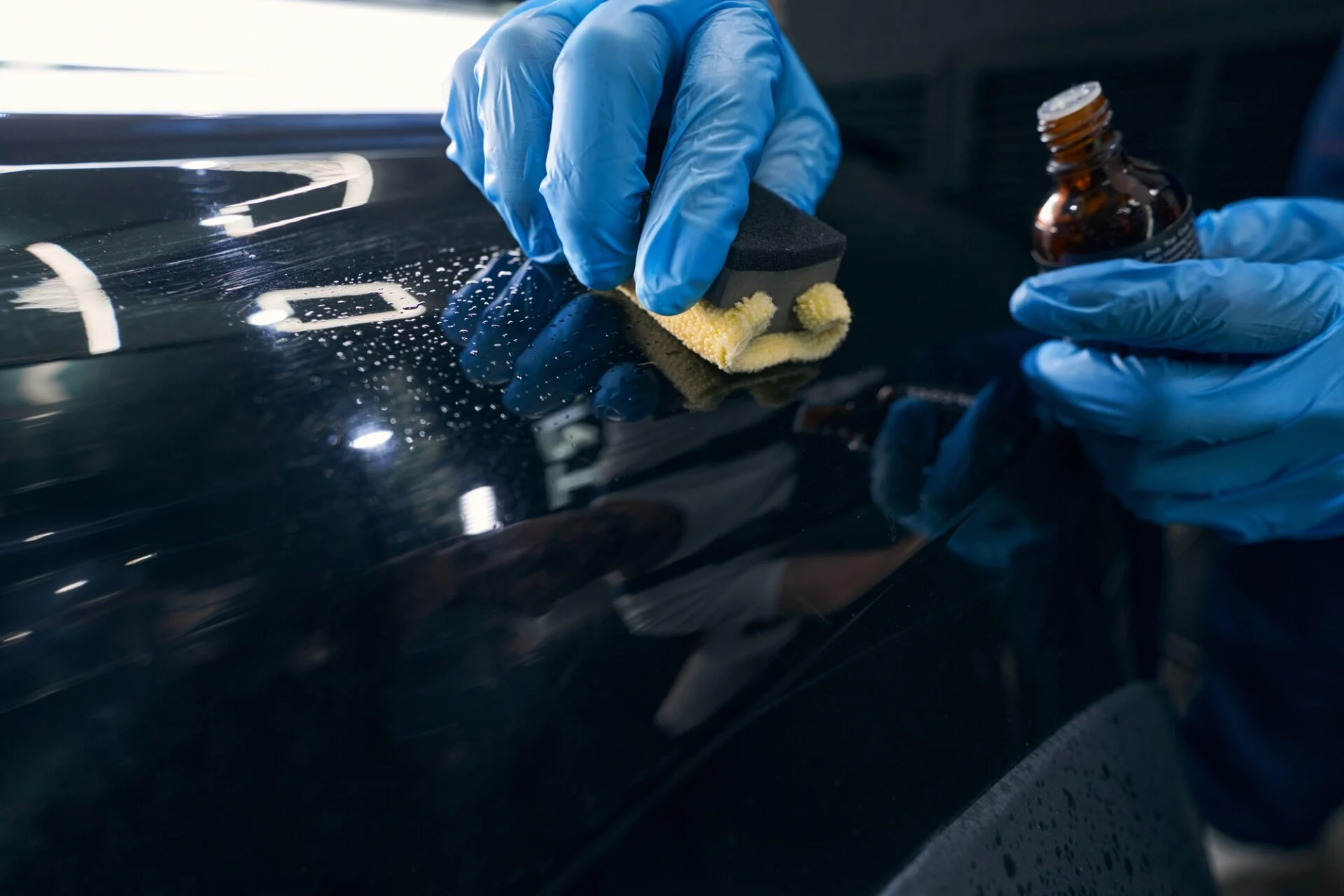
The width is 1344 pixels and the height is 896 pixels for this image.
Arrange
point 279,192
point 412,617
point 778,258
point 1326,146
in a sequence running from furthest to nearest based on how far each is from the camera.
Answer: point 1326,146 < point 279,192 < point 778,258 < point 412,617

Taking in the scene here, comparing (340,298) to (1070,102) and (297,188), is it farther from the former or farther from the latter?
(1070,102)

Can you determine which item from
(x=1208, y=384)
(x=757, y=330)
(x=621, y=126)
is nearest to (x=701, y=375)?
(x=757, y=330)

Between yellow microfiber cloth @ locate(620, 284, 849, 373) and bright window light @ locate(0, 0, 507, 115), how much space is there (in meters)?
0.35

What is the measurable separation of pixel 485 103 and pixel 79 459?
0.37 meters

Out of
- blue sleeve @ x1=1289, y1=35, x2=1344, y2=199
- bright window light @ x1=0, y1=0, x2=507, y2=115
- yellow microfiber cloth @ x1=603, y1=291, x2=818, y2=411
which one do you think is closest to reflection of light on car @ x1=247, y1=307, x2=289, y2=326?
yellow microfiber cloth @ x1=603, y1=291, x2=818, y2=411

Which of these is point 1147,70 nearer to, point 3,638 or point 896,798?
point 896,798

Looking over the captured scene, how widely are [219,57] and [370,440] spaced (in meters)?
0.83

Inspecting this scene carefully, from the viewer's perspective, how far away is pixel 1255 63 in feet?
3.14

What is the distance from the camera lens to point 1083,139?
53 cm

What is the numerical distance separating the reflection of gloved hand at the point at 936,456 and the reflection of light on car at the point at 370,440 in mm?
306

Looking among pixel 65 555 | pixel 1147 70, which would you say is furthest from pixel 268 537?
pixel 1147 70

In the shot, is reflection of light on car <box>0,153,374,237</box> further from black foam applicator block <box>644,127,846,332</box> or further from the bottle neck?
the bottle neck

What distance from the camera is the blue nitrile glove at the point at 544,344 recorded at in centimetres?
46

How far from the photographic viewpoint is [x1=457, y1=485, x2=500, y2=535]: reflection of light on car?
377mm
